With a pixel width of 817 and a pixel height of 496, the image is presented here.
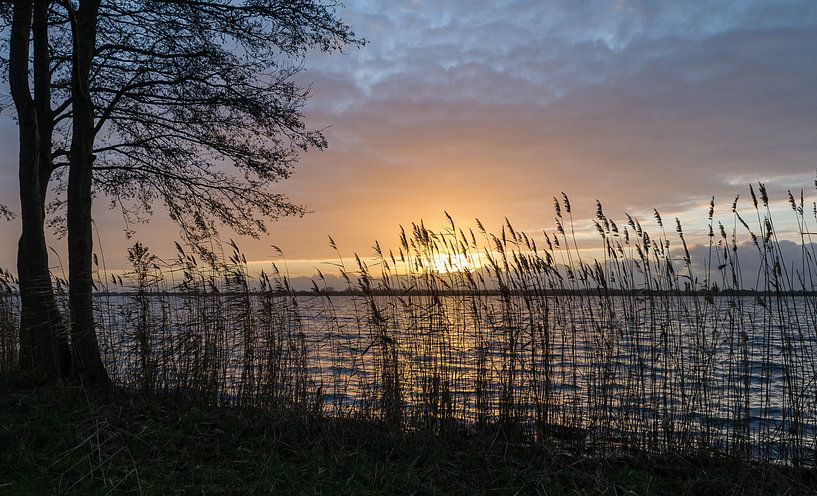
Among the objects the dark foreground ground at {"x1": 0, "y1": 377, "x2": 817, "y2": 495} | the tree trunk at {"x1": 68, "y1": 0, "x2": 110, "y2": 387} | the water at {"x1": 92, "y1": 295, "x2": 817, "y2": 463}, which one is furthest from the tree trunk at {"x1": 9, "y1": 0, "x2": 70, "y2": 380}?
the dark foreground ground at {"x1": 0, "y1": 377, "x2": 817, "y2": 495}

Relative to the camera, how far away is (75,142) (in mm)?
7145

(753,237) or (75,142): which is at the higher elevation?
(75,142)

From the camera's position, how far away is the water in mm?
6000

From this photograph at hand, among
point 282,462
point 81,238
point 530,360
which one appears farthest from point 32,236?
point 530,360

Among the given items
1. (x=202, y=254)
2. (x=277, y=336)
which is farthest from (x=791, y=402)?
(x=202, y=254)

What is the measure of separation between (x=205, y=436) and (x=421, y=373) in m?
2.48

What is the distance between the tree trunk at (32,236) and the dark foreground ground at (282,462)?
42.9 inches

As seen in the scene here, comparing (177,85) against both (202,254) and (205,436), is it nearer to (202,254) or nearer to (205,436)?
(202,254)

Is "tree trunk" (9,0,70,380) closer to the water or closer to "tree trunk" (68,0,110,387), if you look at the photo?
"tree trunk" (68,0,110,387)

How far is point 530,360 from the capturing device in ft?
20.8

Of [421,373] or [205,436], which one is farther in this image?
[421,373]

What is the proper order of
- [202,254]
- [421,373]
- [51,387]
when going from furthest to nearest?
1. [202,254]
2. [51,387]
3. [421,373]

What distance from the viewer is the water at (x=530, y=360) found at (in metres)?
6.00

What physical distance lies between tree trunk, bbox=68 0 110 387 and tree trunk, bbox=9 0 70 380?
50 cm
